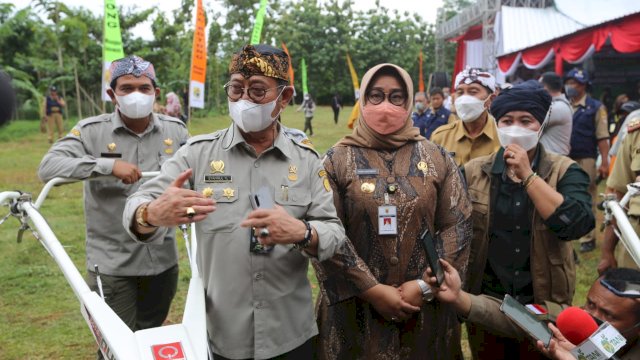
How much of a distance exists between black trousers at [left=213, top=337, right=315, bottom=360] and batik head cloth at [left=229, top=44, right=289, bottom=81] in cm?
105

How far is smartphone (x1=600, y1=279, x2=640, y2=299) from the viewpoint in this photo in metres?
2.10

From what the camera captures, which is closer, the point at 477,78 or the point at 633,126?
the point at 633,126

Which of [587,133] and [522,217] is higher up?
[587,133]

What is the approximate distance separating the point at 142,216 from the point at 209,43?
2649 centimetres

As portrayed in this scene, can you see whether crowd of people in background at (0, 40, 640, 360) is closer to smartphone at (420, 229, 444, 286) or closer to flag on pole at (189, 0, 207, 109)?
smartphone at (420, 229, 444, 286)

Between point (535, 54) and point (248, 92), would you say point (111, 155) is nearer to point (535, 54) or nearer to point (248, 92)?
point (248, 92)

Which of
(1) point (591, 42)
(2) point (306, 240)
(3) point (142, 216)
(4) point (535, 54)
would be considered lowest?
(2) point (306, 240)

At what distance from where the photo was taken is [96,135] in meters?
3.15

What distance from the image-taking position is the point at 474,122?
3660 mm

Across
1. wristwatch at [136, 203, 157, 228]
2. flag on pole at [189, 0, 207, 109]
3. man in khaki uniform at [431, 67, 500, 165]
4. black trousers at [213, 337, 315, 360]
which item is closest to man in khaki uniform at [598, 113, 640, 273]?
man in khaki uniform at [431, 67, 500, 165]

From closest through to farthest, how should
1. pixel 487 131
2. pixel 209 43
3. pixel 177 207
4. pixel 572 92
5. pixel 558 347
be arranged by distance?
pixel 177 207 < pixel 558 347 < pixel 487 131 < pixel 572 92 < pixel 209 43

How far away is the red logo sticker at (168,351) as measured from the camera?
6.02 ft

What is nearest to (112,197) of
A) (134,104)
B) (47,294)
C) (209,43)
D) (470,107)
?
(134,104)

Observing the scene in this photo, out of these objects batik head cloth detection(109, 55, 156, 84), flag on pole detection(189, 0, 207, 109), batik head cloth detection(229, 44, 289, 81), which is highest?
flag on pole detection(189, 0, 207, 109)
